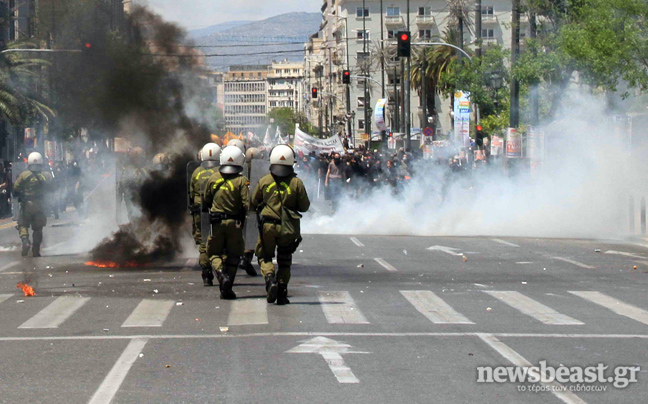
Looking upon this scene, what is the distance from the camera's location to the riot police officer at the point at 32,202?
17891mm

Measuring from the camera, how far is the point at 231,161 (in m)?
11.8

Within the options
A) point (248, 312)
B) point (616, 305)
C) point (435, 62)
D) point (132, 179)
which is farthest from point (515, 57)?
point (435, 62)

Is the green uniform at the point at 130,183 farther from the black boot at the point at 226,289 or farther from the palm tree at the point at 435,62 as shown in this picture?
the palm tree at the point at 435,62

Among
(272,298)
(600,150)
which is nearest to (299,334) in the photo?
(272,298)

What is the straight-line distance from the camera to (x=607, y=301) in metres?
11.7

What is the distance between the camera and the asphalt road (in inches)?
273

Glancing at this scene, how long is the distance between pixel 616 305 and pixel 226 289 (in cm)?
461

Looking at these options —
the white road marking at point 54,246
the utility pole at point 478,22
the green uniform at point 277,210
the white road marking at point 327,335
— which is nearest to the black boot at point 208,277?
the green uniform at point 277,210

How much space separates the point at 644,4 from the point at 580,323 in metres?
14.6

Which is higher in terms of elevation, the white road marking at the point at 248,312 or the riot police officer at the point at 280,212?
the riot police officer at the point at 280,212

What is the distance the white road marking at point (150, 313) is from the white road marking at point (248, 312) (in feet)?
2.40

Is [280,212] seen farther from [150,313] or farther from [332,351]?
[332,351]

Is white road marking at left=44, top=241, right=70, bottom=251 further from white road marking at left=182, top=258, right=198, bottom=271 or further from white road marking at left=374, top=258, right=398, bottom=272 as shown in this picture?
white road marking at left=374, top=258, right=398, bottom=272

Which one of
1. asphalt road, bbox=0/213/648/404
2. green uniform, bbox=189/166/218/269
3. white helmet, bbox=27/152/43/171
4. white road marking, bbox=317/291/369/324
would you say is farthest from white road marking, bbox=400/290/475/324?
white helmet, bbox=27/152/43/171
